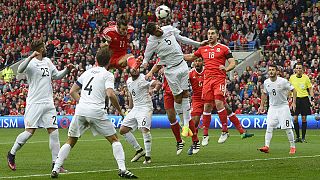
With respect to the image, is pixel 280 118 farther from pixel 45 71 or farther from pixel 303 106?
pixel 45 71

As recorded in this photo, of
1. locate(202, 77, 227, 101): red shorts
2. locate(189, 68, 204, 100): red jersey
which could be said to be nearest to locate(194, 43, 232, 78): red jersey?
locate(202, 77, 227, 101): red shorts

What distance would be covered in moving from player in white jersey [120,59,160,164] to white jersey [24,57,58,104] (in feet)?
8.37

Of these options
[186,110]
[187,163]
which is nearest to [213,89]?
[186,110]

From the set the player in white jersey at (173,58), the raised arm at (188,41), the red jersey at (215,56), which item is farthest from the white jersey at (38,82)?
the red jersey at (215,56)

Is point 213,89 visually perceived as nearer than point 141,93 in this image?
No

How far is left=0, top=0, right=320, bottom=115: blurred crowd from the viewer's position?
37156mm

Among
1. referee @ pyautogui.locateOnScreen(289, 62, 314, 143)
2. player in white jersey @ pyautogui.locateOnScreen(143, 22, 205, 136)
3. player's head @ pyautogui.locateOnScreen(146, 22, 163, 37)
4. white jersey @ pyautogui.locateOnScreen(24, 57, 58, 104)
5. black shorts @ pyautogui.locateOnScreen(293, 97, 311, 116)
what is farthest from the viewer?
black shorts @ pyautogui.locateOnScreen(293, 97, 311, 116)

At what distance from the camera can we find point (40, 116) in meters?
16.1

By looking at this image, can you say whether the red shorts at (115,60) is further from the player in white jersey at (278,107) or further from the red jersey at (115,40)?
the player in white jersey at (278,107)

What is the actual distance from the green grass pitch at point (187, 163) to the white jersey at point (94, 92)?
47.0 inches

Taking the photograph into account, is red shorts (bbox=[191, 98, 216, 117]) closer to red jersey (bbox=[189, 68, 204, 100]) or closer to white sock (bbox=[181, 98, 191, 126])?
red jersey (bbox=[189, 68, 204, 100])

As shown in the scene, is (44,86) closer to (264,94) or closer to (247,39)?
(264,94)

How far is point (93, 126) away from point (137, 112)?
4.34 metres

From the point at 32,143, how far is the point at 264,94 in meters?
8.44
